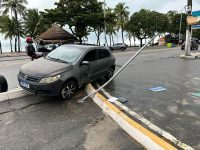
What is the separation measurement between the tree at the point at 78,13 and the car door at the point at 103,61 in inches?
1134

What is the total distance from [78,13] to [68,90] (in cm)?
3238

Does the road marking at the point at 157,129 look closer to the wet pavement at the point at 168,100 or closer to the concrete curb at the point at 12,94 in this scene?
the wet pavement at the point at 168,100

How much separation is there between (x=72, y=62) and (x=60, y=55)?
0.82 m

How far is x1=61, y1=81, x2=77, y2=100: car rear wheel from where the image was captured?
6.68 meters

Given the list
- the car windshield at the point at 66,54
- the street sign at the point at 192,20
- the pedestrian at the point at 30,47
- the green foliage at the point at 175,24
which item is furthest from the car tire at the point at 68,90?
the green foliage at the point at 175,24

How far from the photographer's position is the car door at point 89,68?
746 centimetres

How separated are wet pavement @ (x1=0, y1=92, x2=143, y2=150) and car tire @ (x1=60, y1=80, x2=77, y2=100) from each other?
0.21m

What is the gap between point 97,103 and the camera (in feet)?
21.1

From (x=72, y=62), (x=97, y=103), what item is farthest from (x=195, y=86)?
(x=72, y=62)

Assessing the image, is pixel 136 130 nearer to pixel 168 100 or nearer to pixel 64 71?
pixel 168 100

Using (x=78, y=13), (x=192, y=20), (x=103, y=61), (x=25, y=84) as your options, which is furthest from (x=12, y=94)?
(x=78, y=13)

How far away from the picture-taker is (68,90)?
22.4 feet

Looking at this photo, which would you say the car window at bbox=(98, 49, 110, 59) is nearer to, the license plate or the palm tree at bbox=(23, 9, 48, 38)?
the license plate

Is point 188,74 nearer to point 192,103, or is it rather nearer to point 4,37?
point 192,103
